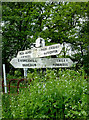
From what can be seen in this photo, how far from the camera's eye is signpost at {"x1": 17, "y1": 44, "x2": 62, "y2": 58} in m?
3.88

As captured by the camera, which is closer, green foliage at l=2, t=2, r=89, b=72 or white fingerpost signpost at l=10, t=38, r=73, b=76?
white fingerpost signpost at l=10, t=38, r=73, b=76

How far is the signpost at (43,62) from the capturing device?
3.85 metres

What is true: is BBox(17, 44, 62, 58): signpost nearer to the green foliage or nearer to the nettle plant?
the nettle plant

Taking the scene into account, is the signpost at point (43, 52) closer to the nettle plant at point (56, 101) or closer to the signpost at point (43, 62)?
Result: the signpost at point (43, 62)

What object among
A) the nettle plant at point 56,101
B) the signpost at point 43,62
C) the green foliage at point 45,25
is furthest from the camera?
the green foliage at point 45,25

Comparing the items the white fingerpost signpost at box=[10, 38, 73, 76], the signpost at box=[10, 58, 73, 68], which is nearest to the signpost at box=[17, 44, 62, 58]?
the white fingerpost signpost at box=[10, 38, 73, 76]

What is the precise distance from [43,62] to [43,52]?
221 millimetres

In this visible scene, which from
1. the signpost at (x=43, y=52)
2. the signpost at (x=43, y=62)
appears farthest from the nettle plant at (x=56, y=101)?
the signpost at (x=43, y=52)

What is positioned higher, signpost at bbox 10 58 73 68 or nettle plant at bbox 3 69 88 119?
signpost at bbox 10 58 73 68

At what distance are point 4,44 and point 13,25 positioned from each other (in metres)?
0.86

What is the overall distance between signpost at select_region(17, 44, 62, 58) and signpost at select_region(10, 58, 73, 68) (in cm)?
11

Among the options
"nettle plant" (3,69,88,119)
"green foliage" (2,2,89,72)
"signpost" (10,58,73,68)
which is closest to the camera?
"nettle plant" (3,69,88,119)

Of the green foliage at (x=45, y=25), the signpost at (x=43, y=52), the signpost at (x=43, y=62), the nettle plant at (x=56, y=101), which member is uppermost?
the green foliage at (x=45, y=25)

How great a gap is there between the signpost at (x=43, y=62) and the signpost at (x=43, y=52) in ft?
0.36
